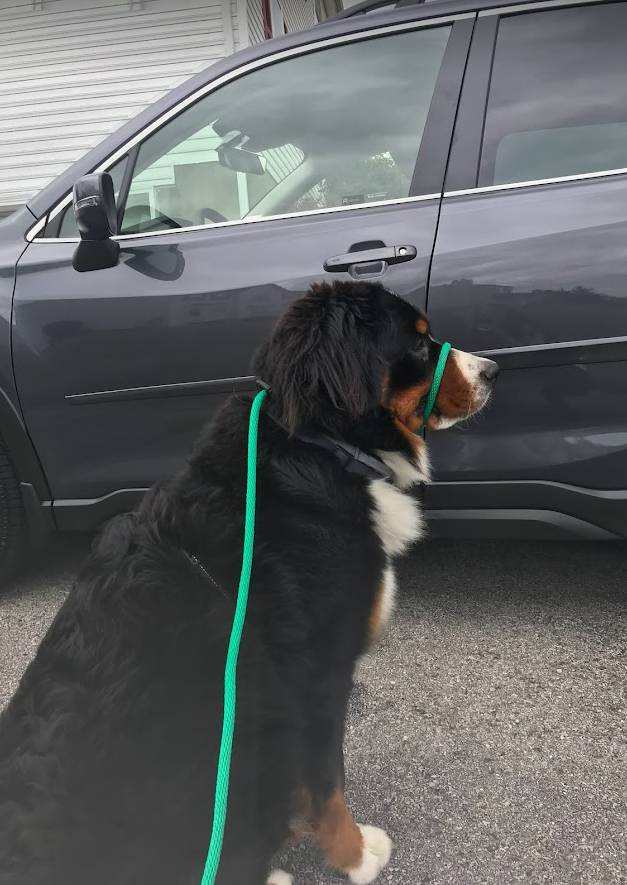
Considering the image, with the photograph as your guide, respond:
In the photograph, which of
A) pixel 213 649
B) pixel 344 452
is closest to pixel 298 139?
pixel 344 452

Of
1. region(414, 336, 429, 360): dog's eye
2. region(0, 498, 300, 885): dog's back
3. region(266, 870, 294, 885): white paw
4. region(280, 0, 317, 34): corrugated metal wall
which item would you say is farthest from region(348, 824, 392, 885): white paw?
region(280, 0, 317, 34): corrugated metal wall

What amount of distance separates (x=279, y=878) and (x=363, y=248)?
6.42ft

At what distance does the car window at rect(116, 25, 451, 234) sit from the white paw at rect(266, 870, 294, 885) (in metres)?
2.20

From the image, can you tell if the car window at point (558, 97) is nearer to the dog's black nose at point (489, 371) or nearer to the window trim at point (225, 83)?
the window trim at point (225, 83)

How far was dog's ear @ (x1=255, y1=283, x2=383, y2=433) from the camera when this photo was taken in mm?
1687

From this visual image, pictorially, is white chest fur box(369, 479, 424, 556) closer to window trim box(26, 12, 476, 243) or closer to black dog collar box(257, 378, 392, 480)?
black dog collar box(257, 378, 392, 480)

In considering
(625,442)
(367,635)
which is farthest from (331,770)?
(625,442)

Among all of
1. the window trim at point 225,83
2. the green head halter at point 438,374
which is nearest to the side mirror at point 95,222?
the window trim at point 225,83

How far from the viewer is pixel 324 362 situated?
1698 mm

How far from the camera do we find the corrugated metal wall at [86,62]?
30.8ft

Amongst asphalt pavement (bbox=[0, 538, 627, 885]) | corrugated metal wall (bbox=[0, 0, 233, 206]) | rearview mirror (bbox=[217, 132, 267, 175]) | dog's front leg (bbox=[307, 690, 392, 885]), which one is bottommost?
asphalt pavement (bbox=[0, 538, 627, 885])

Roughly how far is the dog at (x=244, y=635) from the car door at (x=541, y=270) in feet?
1.25

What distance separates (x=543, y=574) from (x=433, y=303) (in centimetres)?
140

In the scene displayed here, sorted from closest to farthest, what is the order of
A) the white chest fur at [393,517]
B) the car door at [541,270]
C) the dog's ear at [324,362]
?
the dog's ear at [324,362]
the white chest fur at [393,517]
the car door at [541,270]
